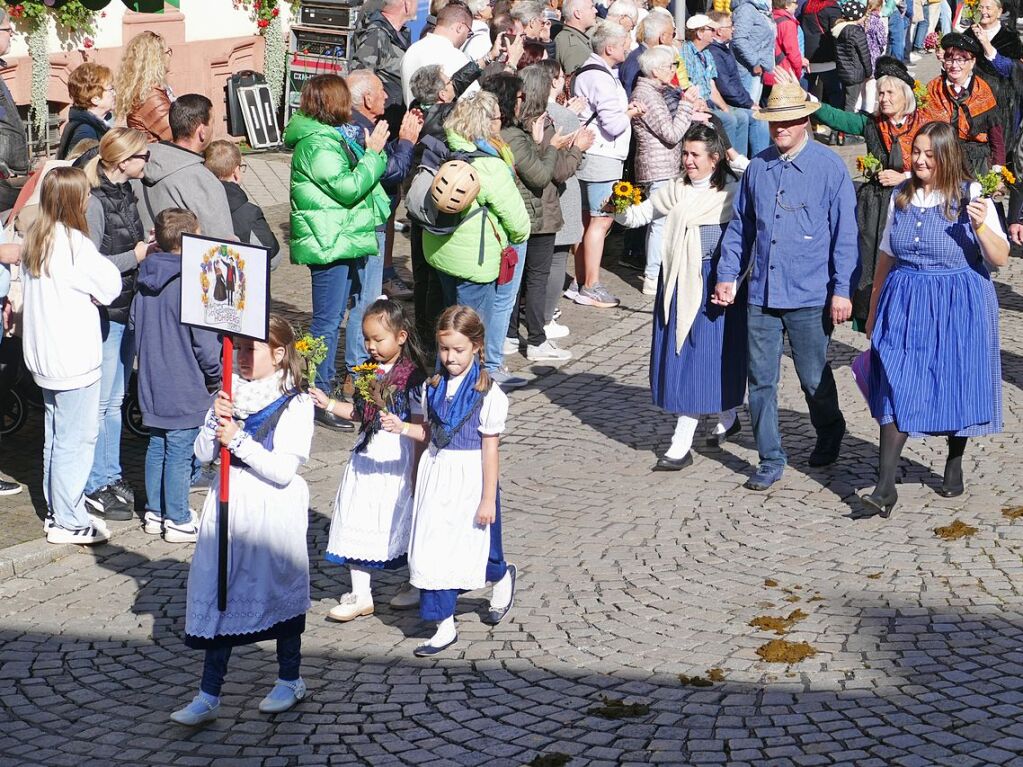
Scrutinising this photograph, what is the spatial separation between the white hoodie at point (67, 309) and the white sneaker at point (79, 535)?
0.71 m

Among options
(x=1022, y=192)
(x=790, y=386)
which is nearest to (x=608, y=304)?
(x=790, y=386)

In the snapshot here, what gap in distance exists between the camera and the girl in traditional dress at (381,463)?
681 cm

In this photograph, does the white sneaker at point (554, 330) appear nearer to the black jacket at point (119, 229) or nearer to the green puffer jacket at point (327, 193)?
the green puffer jacket at point (327, 193)

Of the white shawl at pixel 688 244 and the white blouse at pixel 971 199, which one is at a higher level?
the white blouse at pixel 971 199

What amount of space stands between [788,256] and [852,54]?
11.2 m

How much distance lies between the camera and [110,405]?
838 centimetres

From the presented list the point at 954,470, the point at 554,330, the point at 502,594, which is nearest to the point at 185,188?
the point at 502,594

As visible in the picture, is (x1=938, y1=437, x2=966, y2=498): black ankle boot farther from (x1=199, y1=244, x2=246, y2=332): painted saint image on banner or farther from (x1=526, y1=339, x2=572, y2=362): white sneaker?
(x1=199, y1=244, x2=246, y2=332): painted saint image on banner

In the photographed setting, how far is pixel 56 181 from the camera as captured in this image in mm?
7523

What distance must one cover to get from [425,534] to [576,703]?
96cm

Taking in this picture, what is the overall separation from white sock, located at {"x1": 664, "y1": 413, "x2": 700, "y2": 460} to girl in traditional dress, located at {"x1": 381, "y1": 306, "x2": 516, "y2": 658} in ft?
8.73

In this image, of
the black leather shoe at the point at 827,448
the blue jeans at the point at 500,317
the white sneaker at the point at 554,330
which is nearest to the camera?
the black leather shoe at the point at 827,448

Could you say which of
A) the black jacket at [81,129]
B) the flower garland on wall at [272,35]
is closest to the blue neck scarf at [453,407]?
the black jacket at [81,129]

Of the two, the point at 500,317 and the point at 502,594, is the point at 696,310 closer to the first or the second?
the point at 500,317
